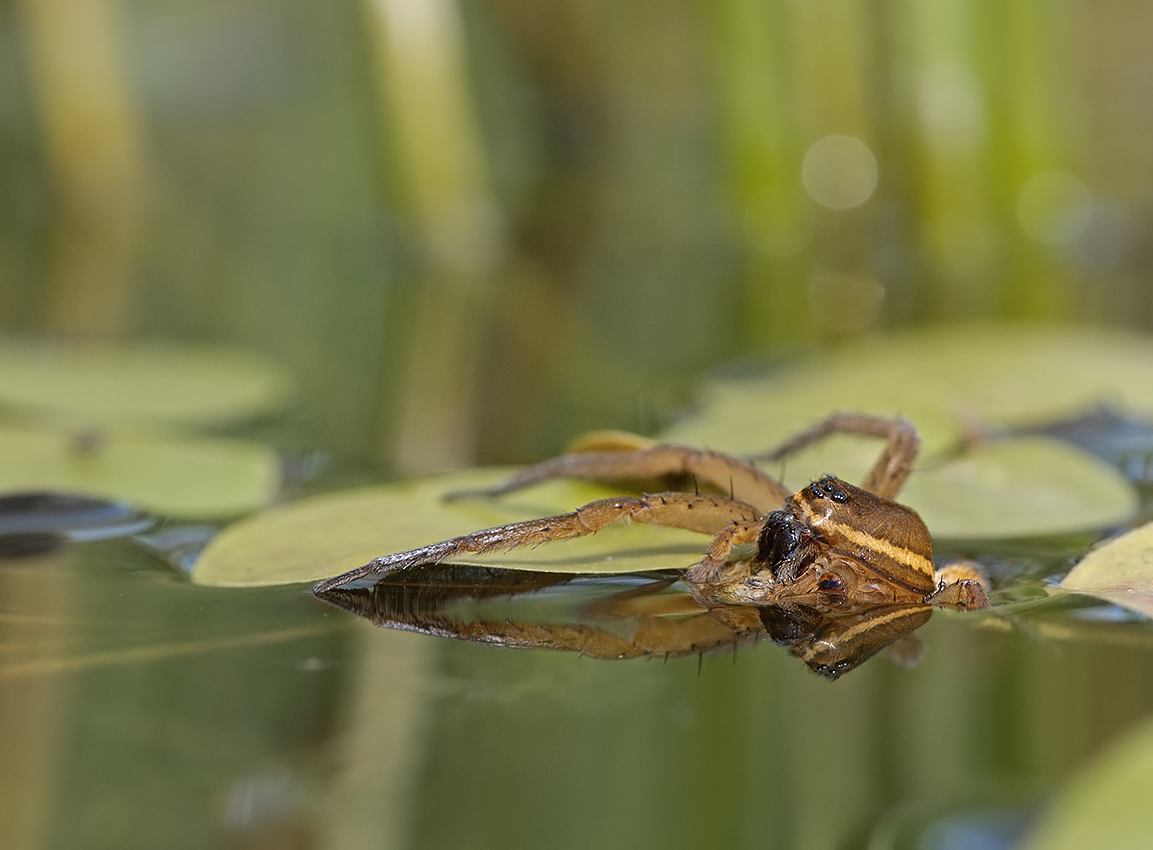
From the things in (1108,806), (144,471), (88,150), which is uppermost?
(88,150)

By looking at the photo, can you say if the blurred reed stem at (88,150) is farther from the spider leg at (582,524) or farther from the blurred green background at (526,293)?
the spider leg at (582,524)

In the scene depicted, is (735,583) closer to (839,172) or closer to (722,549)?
(722,549)

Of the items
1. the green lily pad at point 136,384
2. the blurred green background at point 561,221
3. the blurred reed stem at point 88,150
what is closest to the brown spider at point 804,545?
the blurred green background at point 561,221

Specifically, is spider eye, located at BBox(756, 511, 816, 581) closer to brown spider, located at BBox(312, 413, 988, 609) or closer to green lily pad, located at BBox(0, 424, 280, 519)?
brown spider, located at BBox(312, 413, 988, 609)

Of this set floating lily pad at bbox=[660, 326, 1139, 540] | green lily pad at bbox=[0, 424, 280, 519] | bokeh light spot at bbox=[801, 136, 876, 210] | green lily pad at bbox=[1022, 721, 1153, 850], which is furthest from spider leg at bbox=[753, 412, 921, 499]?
bokeh light spot at bbox=[801, 136, 876, 210]

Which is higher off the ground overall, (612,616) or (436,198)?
(436,198)

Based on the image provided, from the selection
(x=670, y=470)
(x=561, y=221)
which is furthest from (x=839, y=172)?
(x=670, y=470)
